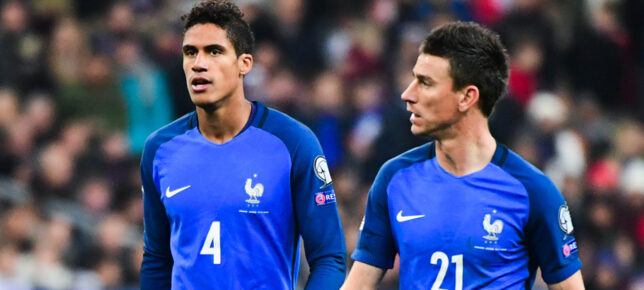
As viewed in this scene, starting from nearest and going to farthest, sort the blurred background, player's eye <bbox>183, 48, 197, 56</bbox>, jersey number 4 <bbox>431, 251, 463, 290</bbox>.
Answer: jersey number 4 <bbox>431, 251, 463, 290</bbox>, player's eye <bbox>183, 48, 197, 56</bbox>, the blurred background

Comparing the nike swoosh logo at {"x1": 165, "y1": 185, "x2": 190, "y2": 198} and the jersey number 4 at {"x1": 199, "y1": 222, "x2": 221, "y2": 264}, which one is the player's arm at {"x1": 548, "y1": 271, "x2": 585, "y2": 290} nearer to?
the jersey number 4 at {"x1": 199, "y1": 222, "x2": 221, "y2": 264}

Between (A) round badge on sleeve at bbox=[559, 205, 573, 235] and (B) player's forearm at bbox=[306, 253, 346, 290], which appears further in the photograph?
(B) player's forearm at bbox=[306, 253, 346, 290]

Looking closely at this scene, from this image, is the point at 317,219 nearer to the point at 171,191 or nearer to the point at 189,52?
the point at 171,191

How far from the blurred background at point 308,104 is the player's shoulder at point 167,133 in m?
4.67

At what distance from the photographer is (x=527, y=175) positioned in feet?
18.1

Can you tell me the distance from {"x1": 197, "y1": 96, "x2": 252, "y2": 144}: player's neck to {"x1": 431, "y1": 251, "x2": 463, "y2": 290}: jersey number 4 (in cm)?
110

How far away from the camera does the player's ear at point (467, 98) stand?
554 cm

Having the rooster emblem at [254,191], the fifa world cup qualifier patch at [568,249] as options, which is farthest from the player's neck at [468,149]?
the rooster emblem at [254,191]

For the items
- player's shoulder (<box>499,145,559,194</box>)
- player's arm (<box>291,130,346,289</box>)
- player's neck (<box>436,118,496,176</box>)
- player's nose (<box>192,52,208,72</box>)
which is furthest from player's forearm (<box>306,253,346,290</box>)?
player's nose (<box>192,52,208,72</box>)

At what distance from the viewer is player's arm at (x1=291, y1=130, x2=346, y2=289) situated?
5.72 meters

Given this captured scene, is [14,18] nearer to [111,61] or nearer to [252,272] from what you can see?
[111,61]

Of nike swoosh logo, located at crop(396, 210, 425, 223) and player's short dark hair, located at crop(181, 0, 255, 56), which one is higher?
player's short dark hair, located at crop(181, 0, 255, 56)

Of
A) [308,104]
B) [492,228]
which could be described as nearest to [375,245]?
[492,228]

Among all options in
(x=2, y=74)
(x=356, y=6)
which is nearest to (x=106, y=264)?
(x=2, y=74)
